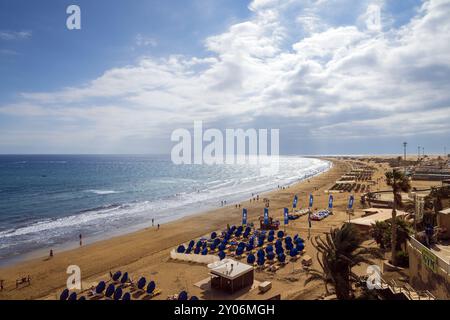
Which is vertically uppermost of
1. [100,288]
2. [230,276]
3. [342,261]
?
[342,261]

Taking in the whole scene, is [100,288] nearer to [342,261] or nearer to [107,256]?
[107,256]

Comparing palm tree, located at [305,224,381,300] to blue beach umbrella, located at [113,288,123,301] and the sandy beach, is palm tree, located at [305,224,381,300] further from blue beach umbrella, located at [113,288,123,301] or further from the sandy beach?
blue beach umbrella, located at [113,288,123,301]

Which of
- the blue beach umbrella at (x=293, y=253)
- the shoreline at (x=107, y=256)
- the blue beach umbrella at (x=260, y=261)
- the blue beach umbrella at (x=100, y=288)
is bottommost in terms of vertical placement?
the shoreline at (x=107, y=256)

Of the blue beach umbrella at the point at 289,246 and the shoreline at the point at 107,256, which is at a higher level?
the blue beach umbrella at the point at 289,246

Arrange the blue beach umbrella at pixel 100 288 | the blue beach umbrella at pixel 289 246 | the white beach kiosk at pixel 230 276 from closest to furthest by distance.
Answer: the white beach kiosk at pixel 230 276 < the blue beach umbrella at pixel 100 288 < the blue beach umbrella at pixel 289 246

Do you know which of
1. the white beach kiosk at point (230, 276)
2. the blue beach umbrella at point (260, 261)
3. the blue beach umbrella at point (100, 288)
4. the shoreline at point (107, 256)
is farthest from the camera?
the shoreline at point (107, 256)

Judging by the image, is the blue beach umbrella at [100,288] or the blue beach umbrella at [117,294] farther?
the blue beach umbrella at [100,288]

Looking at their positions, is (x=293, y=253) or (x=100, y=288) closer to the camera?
(x=100, y=288)

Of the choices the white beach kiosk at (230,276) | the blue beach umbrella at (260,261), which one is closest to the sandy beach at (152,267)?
the white beach kiosk at (230,276)

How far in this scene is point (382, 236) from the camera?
2228cm

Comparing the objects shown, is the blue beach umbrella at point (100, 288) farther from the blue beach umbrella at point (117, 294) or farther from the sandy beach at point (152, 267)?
the sandy beach at point (152, 267)

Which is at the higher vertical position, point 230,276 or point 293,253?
point 230,276

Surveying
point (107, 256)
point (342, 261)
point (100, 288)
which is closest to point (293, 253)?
point (342, 261)
